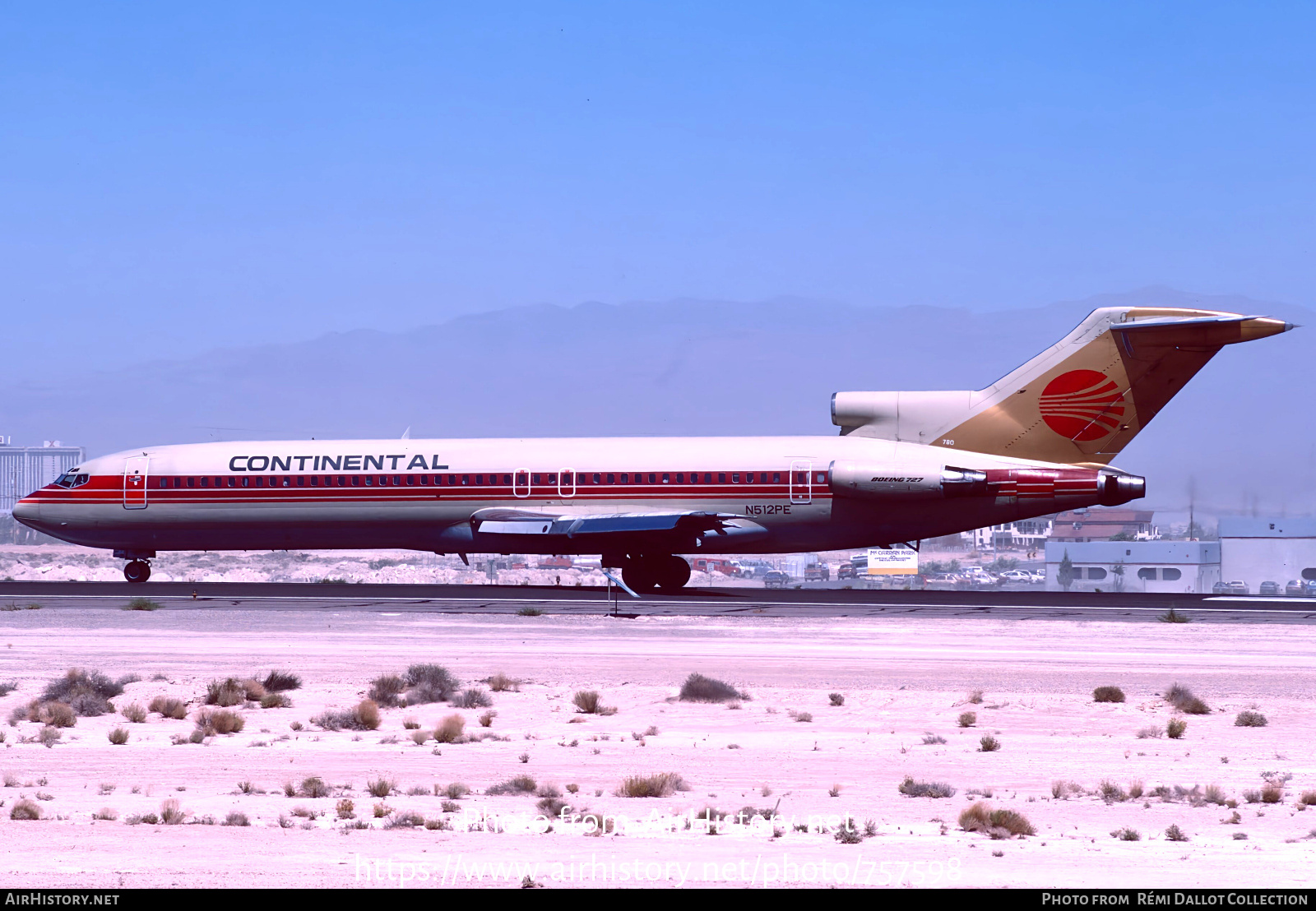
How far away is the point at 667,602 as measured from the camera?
120 feet

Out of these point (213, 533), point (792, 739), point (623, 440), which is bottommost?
point (792, 739)

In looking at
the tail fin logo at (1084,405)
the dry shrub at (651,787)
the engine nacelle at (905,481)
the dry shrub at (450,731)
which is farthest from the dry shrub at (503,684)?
the tail fin logo at (1084,405)

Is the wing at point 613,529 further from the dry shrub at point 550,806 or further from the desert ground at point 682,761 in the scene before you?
the dry shrub at point 550,806

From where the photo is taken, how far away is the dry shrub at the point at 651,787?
14336mm

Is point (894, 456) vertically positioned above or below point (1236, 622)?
above

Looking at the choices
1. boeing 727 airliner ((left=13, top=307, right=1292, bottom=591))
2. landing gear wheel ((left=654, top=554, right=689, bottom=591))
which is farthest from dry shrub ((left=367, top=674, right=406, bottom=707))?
landing gear wheel ((left=654, top=554, right=689, bottom=591))

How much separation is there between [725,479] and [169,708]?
20.3 meters

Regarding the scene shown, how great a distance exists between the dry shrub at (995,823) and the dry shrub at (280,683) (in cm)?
1309

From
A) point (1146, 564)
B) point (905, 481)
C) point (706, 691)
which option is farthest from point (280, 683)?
point (1146, 564)

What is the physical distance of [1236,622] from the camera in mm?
31594

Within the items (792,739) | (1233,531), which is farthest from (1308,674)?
(1233,531)

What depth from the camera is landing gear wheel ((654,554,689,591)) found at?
4038 centimetres
